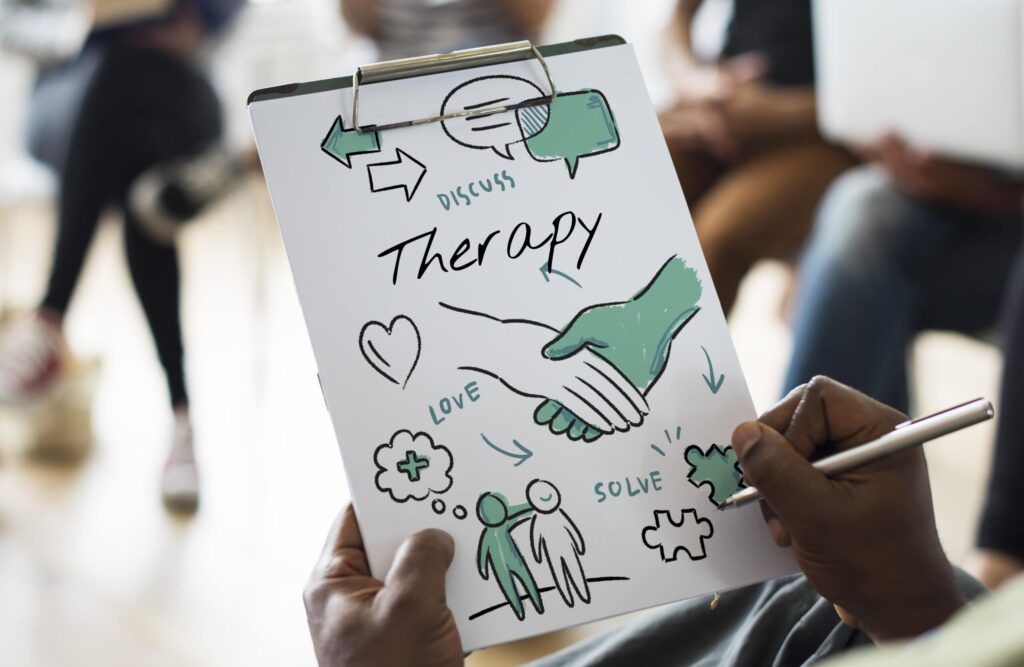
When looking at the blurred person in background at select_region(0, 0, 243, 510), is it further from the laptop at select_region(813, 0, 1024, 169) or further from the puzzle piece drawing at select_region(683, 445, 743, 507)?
the puzzle piece drawing at select_region(683, 445, 743, 507)

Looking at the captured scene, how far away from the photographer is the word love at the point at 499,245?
62 cm

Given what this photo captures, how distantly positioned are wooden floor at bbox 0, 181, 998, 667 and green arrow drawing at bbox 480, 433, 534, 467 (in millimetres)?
638

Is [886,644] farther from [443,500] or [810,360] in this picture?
[810,360]

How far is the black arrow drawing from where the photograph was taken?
0.63m

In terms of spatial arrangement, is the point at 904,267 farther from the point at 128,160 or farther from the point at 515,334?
the point at 128,160

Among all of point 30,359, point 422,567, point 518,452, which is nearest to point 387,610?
point 422,567

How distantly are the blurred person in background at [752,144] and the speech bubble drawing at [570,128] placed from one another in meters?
0.87

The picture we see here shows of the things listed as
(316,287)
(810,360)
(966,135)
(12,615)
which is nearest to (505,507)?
(316,287)

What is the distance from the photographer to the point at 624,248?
64cm

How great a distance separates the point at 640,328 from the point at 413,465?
16 cm

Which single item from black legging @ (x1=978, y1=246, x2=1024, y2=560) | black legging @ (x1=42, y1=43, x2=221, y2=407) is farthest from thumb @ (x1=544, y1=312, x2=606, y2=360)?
black legging @ (x1=42, y1=43, x2=221, y2=407)

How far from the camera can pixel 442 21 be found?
189cm

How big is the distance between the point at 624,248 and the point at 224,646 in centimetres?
97

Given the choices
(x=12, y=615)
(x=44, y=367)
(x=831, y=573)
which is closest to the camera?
(x=831, y=573)
